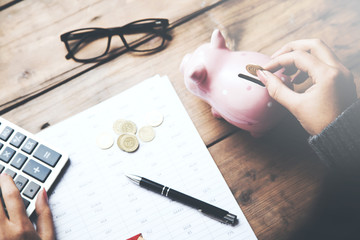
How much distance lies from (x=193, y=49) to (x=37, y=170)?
38 centimetres

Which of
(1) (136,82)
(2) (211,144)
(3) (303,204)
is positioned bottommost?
(3) (303,204)

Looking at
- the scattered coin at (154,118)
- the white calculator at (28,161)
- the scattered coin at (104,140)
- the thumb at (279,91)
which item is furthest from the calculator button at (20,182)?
the thumb at (279,91)

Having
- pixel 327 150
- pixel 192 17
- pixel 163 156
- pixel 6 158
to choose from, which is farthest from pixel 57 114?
pixel 327 150

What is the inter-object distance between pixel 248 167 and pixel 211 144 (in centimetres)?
8

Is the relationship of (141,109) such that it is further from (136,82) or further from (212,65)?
(212,65)

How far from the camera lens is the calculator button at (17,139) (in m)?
0.54

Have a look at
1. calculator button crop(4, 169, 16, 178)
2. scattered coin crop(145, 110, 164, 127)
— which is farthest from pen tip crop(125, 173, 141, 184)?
calculator button crop(4, 169, 16, 178)

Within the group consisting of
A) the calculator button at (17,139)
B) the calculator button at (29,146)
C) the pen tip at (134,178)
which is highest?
the calculator button at (17,139)

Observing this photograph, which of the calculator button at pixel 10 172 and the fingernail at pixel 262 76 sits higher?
the fingernail at pixel 262 76

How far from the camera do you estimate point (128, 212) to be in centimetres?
52

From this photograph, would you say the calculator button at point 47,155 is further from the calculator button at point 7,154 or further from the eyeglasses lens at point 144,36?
the eyeglasses lens at point 144,36

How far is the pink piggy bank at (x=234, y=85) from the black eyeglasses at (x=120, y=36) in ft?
0.53

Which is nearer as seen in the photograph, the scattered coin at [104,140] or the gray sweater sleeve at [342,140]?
the gray sweater sleeve at [342,140]

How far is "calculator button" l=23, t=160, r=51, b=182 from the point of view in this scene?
525 mm
